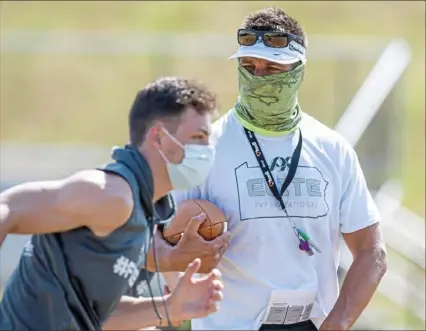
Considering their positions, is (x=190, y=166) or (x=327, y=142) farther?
(x=327, y=142)

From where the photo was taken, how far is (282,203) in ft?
20.9

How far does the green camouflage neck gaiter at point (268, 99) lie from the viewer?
6.49 meters

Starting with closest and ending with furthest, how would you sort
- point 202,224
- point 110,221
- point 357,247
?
point 110,221 → point 202,224 → point 357,247

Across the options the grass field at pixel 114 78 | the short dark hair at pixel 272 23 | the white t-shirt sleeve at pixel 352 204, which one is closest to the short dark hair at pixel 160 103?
the short dark hair at pixel 272 23

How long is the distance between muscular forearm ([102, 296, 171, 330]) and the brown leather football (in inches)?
33.7

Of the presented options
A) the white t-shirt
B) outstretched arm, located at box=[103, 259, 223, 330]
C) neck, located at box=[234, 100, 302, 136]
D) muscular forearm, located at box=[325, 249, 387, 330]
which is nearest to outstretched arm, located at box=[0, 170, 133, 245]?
outstretched arm, located at box=[103, 259, 223, 330]

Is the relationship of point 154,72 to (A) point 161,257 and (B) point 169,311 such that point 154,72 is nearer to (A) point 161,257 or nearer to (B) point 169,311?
(A) point 161,257

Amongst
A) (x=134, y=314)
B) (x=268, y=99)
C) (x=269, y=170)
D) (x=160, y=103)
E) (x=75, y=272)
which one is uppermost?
(x=160, y=103)

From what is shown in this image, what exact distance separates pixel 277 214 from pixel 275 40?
0.87 meters

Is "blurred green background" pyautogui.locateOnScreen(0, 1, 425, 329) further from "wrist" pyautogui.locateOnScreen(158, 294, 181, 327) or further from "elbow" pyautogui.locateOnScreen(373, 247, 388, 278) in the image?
"wrist" pyautogui.locateOnScreen(158, 294, 181, 327)

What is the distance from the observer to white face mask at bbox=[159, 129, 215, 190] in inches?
208

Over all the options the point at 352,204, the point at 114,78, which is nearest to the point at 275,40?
the point at 352,204

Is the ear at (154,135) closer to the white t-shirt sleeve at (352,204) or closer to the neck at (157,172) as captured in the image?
the neck at (157,172)

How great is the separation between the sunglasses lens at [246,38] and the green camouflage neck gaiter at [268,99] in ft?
0.44
